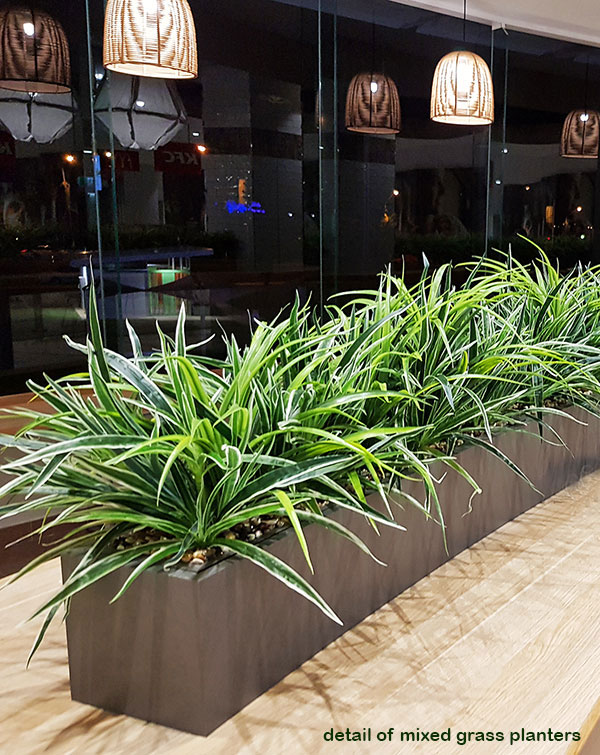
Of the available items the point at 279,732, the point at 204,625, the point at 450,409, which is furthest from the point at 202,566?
the point at 450,409

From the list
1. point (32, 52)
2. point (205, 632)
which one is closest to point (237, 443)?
point (205, 632)

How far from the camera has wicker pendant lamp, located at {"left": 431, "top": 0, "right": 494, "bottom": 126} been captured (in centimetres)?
414

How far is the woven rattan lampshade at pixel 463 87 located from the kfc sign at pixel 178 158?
143cm

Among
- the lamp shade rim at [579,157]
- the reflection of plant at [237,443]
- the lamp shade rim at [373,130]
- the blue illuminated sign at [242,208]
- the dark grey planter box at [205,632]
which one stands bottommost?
the dark grey planter box at [205,632]

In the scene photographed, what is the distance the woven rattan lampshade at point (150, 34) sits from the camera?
8.80ft

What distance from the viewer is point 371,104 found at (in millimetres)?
5094

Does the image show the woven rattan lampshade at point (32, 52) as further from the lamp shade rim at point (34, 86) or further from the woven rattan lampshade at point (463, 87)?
the woven rattan lampshade at point (463, 87)

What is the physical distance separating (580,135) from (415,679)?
21.0 feet

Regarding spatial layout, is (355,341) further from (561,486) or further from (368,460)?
(561,486)

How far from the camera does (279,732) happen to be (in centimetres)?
73

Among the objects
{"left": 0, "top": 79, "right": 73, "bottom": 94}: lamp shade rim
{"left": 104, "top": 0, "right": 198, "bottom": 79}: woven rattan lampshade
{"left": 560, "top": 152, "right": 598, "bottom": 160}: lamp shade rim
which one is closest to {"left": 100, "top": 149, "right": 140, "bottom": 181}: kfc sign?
{"left": 0, "top": 79, "right": 73, "bottom": 94}: lamp shade rim

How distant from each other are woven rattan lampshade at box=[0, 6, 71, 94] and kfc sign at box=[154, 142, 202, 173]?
2.14ft

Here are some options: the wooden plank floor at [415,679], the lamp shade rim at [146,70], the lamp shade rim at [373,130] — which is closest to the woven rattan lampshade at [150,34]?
the lamp shade rim at [146,70]

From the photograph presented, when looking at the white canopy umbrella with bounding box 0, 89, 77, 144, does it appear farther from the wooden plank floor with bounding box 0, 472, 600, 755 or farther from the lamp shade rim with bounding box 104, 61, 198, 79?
the wooden plank floor with bounding box 0, 472, 600, 755
